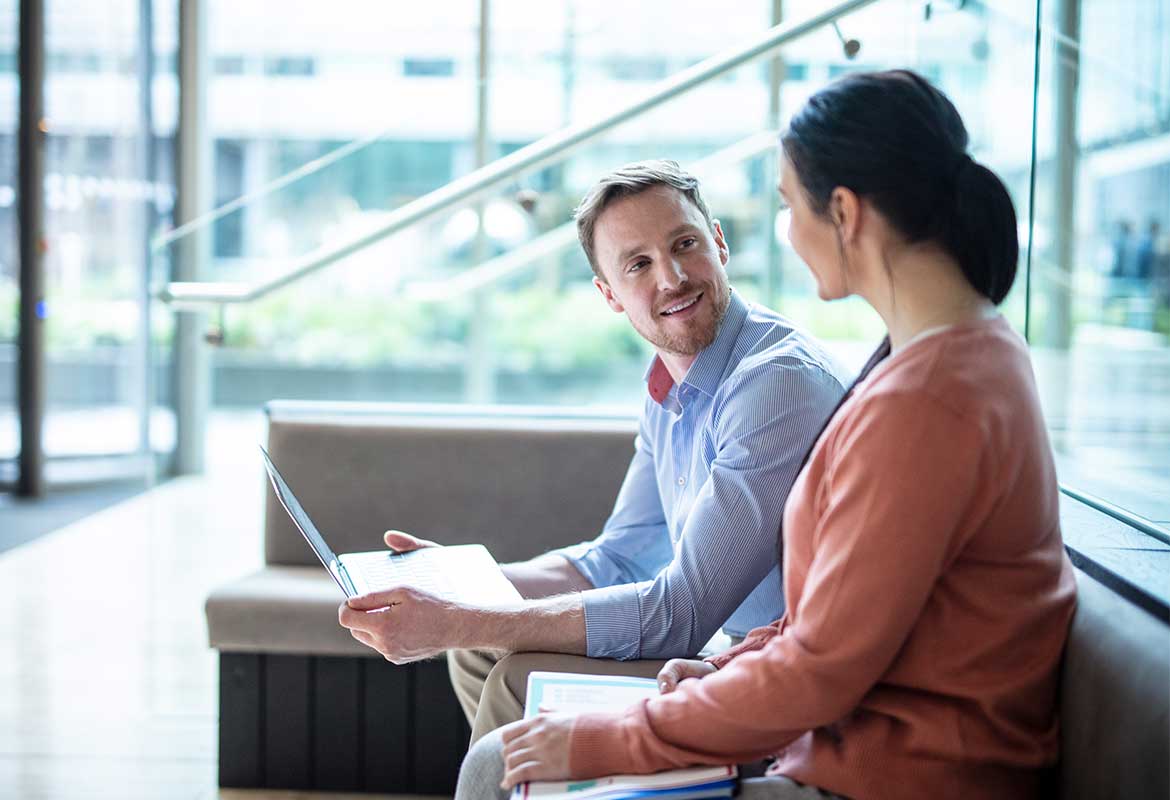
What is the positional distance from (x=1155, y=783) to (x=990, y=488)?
29 cm

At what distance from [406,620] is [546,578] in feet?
1.41

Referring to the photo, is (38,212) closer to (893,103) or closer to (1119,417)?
(1119,417)

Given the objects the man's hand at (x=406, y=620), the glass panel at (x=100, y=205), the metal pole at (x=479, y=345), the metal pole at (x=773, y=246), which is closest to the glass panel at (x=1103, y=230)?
the metal pole at (x=773, y=246)

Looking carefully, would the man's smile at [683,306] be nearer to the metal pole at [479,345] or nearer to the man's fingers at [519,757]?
the man's fingers at [519,757]

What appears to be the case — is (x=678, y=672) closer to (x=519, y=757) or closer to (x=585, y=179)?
(x=519, y=757)

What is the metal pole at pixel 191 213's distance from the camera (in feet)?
19.3

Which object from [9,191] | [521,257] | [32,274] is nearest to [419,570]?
[521,257]

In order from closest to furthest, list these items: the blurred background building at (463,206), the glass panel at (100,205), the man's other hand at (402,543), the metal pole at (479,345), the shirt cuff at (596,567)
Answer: the man's other hand at (402,543)
the shirt cuff at (596,567)
the blurred background building at (463,206)
the metal pole at (479,345)
the glass panel at (100,205)

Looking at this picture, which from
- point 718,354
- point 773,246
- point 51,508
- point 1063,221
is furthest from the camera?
point 51,508

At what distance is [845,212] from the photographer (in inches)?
45.5

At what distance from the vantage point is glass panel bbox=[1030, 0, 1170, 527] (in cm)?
264

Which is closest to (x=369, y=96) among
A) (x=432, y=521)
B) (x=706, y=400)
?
(x=432, y=521)

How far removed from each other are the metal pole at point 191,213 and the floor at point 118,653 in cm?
67

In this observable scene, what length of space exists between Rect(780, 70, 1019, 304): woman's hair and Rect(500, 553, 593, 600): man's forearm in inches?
38.8
